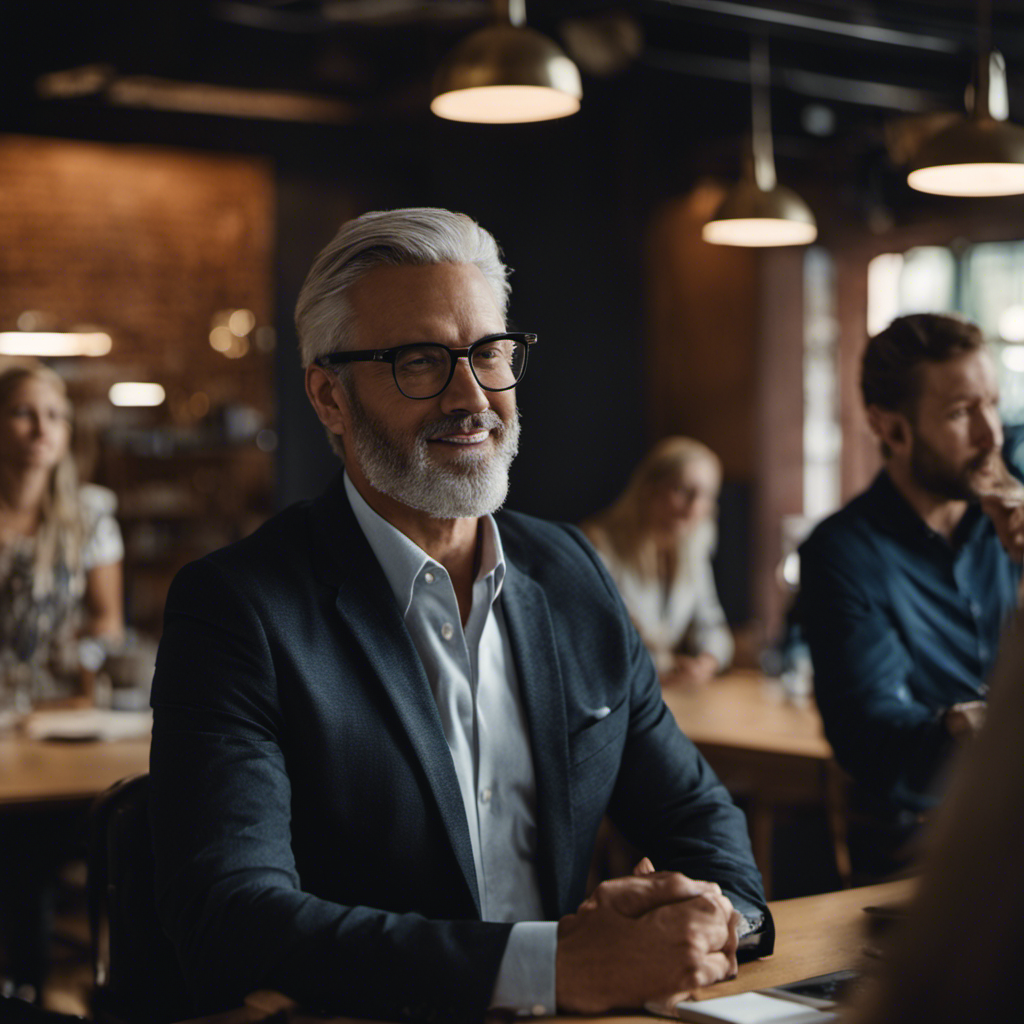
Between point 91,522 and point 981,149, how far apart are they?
114 inches

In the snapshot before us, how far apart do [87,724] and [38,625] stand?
45 centimetres

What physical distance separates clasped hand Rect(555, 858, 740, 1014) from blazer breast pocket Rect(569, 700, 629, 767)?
0.40 m

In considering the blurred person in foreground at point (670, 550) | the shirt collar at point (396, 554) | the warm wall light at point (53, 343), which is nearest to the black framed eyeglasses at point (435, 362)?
the shirt collar at point (396, 554)

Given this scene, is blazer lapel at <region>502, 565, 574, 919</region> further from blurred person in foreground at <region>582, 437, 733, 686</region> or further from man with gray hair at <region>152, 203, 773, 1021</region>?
blurred person in foreground at <region>582, 437, 733, 686</region>

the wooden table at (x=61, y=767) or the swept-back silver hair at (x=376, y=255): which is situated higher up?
the swept-back silver hair at (x=376, y=255)

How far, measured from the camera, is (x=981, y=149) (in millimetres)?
2871

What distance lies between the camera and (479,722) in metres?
1.74

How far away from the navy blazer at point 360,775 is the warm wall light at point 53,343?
6651 mm

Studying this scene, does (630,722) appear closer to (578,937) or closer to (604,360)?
(578,937)

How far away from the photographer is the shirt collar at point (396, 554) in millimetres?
1748

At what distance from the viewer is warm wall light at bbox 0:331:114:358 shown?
7832 mm

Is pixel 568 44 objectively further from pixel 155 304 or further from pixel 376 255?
pixel 376 255

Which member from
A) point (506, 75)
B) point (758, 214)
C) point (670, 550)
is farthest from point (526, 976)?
point (670, 550)

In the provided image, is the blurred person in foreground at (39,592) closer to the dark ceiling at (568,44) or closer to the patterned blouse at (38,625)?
the patterned blouse at (38,625)
